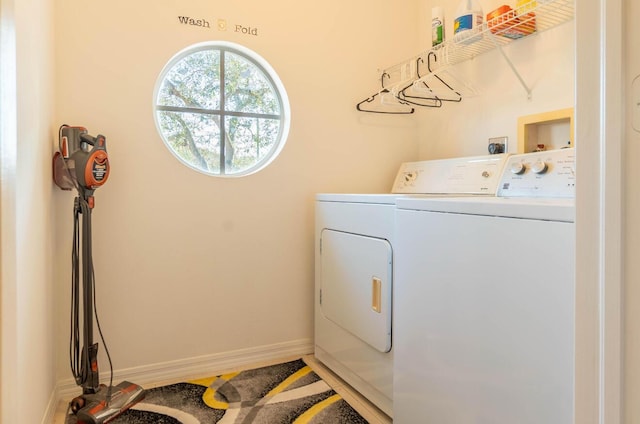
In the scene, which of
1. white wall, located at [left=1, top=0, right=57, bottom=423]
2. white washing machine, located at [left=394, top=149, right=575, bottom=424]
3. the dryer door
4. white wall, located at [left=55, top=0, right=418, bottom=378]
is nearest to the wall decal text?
white wall, located at [left=55, top=0, right=418, bottom=378]

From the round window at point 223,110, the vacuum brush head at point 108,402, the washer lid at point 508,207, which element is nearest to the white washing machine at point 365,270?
the washer lid at point 508,207

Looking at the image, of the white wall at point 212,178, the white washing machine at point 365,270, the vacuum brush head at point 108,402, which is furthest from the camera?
the white wall at point 212,178

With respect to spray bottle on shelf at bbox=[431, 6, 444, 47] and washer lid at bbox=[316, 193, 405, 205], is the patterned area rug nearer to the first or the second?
washer lid at bbox=[316, 193, 405, 205]

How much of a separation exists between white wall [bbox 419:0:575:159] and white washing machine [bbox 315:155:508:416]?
0.80 ft

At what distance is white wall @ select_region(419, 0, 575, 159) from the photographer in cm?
188

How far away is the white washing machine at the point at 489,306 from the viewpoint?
991 mm

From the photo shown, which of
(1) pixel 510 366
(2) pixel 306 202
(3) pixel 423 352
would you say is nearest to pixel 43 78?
(2) pixel 306 202

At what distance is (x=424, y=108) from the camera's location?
2.70 metres

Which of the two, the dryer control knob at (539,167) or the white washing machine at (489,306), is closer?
the white washing machine at (489,306)

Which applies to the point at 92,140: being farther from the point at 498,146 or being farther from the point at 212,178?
the point at 498,146

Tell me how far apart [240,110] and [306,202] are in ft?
2.20

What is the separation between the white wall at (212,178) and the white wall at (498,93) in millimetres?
273

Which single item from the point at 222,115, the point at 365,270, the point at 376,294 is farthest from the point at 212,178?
the point at 376,294

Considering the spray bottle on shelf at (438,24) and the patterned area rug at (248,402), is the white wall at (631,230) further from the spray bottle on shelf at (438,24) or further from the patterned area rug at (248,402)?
the spray bottle on shelf at (438,24)
